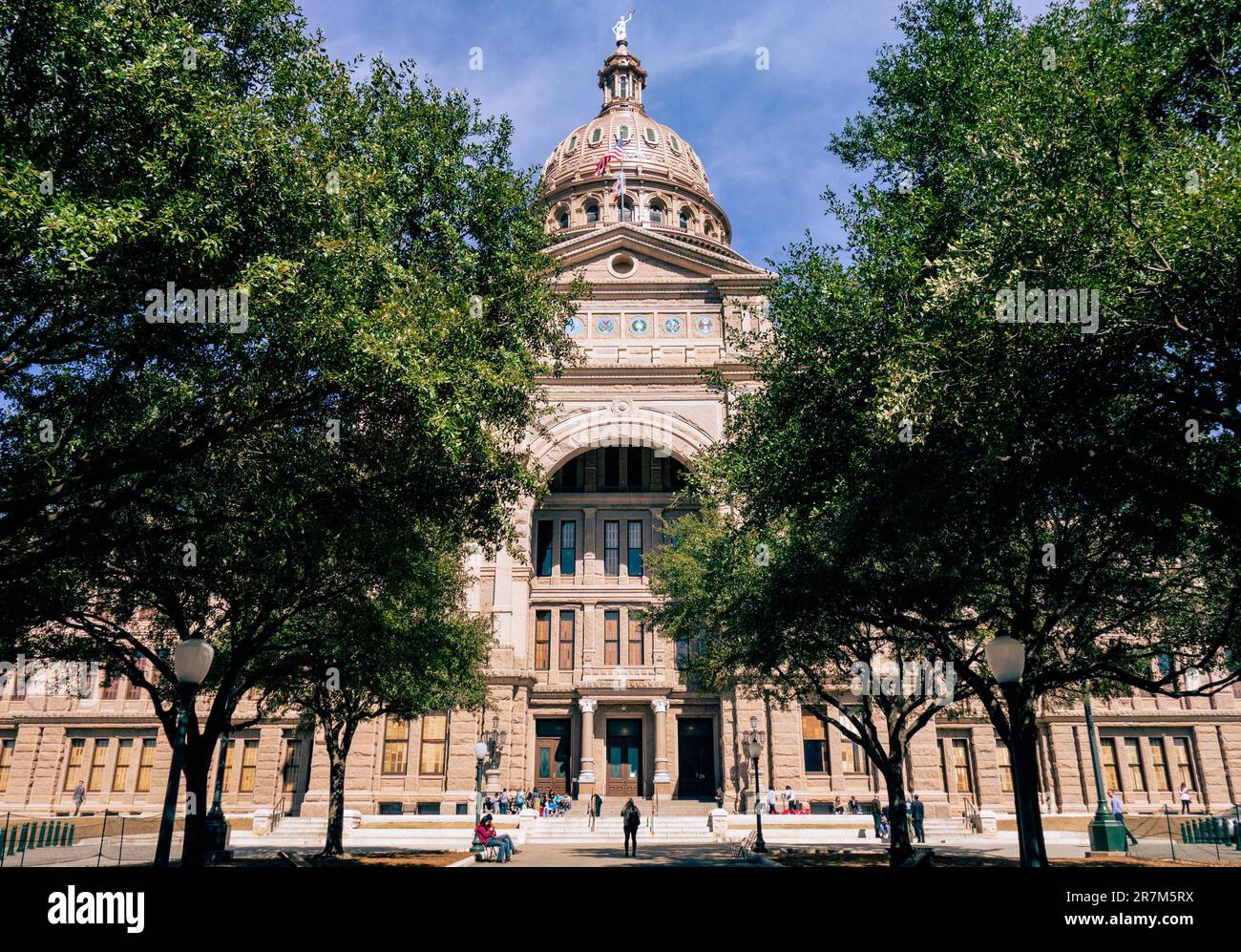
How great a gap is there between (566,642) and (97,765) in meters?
25.4

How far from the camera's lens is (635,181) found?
71.6m

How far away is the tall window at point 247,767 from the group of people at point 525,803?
13557 mm

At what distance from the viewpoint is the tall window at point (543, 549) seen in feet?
162

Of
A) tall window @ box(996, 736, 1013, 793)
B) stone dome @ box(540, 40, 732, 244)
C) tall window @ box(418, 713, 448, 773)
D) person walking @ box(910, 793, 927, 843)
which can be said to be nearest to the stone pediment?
stone dome @ box(540, 40, 732, 244)

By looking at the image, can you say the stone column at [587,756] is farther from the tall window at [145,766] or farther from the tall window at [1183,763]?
the tall window at [1183,763]

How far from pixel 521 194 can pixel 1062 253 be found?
9813mm

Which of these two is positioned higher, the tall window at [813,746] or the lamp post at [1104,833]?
the tall window at [813,746]

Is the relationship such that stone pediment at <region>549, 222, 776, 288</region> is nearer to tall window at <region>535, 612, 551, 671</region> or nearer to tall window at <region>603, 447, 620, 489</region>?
tall window at <region>603, 447, 620, 489</region>

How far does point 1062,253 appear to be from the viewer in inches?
429

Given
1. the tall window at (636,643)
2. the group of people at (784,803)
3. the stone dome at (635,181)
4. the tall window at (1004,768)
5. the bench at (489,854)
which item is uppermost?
the stone dome at (635,181)

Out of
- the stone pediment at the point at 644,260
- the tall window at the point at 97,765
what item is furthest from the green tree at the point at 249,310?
the stone pediment at the point at 644,260

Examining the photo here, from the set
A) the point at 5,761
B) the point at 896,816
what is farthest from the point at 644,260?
the point at 5,761

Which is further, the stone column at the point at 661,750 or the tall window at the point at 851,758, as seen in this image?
the stone column at the point at 661,750
